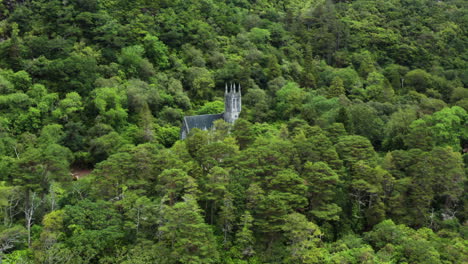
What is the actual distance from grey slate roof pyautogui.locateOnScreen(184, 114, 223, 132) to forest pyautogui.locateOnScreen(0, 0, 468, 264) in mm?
2322

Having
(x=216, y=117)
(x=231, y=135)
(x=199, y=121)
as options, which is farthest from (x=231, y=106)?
(x=231, y=135)

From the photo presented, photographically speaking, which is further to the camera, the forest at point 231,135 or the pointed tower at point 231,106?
the pointed tower at point 231,106

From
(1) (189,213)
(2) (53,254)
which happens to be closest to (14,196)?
(2) (53,254)

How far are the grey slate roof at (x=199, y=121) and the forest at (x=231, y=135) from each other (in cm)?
232

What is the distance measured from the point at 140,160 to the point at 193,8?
44139mm

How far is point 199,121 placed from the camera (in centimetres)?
4800

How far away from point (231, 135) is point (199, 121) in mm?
7484

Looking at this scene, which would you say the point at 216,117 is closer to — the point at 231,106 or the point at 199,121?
the point at 231,106

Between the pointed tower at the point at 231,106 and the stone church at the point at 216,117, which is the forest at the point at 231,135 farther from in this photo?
the stone church at the point at 216,117

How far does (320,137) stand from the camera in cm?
3819

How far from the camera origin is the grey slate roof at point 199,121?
155ft

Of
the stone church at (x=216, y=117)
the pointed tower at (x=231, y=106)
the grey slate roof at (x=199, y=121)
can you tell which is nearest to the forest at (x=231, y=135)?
the pointed tower at (x=231, y=106)

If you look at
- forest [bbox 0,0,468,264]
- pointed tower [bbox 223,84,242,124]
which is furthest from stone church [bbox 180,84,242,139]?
forest [bbox 0,0,468,264]

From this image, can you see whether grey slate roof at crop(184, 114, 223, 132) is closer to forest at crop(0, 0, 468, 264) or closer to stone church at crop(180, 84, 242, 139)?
stone church at crop(180, 84, 242, 139)
